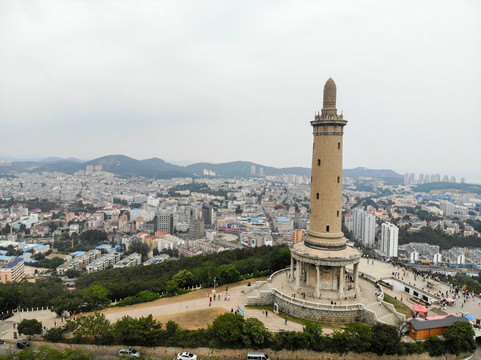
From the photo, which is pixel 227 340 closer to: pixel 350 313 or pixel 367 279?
pixel 350 313

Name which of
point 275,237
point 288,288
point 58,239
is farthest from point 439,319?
point 58,239

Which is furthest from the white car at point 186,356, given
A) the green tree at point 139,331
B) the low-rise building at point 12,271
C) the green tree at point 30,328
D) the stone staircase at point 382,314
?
the low-rise building at point 12,271

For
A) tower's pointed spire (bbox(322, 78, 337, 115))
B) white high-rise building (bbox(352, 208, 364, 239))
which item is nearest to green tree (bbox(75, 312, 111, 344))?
tower's pointed spire (bbox(322, 78, 337, 115))

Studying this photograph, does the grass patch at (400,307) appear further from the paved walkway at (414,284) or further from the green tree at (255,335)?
the green tree at (255,335)

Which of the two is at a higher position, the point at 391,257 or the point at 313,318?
the point at 313,318

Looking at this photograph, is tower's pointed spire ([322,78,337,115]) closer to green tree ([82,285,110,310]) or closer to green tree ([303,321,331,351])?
green tree ([303,321,331,351])

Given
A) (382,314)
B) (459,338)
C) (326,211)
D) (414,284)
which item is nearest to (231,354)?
(382,314)
